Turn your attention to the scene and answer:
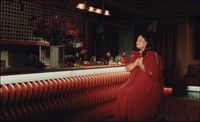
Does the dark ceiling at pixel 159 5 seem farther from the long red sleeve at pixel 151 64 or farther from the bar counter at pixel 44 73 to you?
the long red sleeve at pixel 151 64

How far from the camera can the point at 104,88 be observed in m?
5.32

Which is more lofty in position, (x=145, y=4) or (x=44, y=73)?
(x=145, y=4)

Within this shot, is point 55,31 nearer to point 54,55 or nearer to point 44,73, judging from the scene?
point 54,55

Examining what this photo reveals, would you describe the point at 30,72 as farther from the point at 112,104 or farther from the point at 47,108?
the point at 112,104

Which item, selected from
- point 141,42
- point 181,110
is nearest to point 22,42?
point 141,42

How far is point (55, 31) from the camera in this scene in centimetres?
433

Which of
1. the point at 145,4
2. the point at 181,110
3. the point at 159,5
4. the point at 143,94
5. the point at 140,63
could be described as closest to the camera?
the point at 143,94

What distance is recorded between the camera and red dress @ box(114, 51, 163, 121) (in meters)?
4.27

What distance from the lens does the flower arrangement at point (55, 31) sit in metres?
4.27

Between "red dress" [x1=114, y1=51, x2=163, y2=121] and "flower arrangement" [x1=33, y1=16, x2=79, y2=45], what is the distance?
1.22 meters

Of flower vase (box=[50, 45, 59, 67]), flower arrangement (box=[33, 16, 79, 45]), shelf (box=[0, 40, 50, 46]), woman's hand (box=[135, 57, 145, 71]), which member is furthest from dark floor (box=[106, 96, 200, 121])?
shelf (box=[0, 40, 50, 46])

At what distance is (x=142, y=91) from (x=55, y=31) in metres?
1.62

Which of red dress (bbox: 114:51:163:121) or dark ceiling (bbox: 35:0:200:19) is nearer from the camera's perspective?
red dress (bbox: 114:51:163:121)

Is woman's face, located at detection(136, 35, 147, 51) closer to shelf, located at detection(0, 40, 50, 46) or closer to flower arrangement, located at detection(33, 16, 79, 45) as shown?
flower arrangement, located at detection(33, 16, 79, 45)
